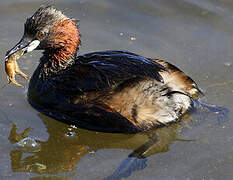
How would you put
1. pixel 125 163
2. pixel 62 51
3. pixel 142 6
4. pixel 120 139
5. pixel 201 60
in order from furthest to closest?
pixel 142 6 → pixel 201 60 → pixel 62 51 → pixel 120 139 → pixel 125 163

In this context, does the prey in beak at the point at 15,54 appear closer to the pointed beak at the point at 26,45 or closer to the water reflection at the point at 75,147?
the pointed beak at the point at 26,45

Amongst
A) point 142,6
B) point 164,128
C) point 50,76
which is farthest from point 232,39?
point 50,76

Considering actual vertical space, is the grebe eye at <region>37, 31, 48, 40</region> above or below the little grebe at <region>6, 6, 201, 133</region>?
above

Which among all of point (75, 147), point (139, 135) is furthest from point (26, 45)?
point (139, 135)

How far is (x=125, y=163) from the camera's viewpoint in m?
5.25

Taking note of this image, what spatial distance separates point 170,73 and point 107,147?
1.10 metres

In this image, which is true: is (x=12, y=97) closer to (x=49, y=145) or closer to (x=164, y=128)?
(x=49, y=145)

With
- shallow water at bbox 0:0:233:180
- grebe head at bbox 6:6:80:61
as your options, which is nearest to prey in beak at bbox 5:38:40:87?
grebe head at bbox 6:6:80:61

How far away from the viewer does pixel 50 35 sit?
19.3ft

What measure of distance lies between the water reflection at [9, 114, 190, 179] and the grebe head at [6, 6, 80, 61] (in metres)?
0.82

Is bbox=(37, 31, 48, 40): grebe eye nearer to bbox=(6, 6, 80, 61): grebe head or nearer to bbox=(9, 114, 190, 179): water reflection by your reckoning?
bbox=(6, 6, 80, 61): grebe head

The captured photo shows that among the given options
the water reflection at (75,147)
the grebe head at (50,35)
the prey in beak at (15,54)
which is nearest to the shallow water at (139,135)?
the water reflection at (75,147)

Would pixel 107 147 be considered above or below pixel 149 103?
below

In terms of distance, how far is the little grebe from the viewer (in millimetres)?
5508
